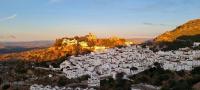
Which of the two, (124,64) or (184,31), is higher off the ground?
(184,31)

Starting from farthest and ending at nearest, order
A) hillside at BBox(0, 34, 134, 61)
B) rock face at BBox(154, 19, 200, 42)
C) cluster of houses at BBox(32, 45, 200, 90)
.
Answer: rock face at BBox(154, 19, 200, 42) → hillside at BBox(0, 34, 134, 61) → cluster of houses at BBox(32, 45, 200, 90)

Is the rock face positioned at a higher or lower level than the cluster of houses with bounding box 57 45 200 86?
higher

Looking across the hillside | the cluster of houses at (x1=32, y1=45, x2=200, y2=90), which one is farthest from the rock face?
the cluster of houses at (x1=32, y1=45, x2=200, y2=90)

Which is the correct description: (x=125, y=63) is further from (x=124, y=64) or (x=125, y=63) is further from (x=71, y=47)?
(x=71, y=47)

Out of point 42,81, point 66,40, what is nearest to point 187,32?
point 66,40

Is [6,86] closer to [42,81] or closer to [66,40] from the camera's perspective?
[42,81]

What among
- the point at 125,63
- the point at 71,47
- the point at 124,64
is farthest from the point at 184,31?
the point at 124,64

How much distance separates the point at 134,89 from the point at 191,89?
7.35m

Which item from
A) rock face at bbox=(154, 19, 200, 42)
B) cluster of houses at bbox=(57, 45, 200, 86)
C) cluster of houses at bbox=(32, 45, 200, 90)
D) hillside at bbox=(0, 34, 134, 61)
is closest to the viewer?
cluster of houses at bbox=(32, 45, 200, 90)

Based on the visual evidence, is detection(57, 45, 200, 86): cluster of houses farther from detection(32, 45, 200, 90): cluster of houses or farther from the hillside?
the hillside

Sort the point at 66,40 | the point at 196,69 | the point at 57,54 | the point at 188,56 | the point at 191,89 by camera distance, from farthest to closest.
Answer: the point at 66,40, the point at 57,54, the point at 188,56, the point at 196,69, the point at 191,89

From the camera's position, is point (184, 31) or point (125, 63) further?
point (184, 31)

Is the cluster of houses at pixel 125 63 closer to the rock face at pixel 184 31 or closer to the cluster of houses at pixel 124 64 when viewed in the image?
the cluster of houses at pixel 124 64

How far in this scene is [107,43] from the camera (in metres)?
170
